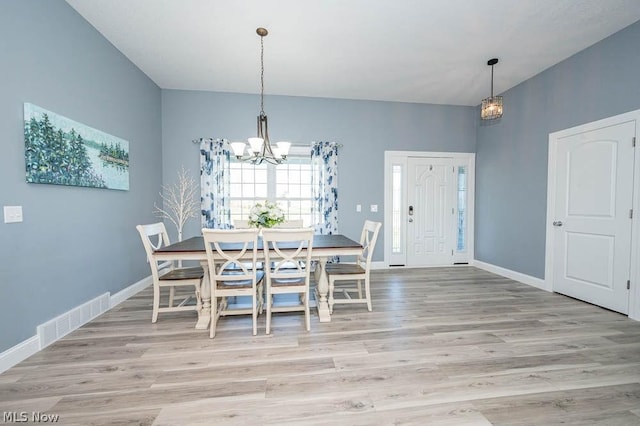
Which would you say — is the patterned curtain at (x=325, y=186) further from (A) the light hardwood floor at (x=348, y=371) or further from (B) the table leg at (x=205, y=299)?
(B) the table leg at (x=205, y=299)

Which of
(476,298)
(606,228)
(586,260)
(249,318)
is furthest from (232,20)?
(586,260)

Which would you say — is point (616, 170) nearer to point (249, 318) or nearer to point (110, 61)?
point (249, 318)

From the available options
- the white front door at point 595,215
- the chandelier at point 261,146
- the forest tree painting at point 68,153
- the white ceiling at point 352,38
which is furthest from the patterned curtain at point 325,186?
the white front door at point 595,215

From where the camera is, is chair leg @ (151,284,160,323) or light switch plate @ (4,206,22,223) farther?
chair leg @ (151,284,160,323)

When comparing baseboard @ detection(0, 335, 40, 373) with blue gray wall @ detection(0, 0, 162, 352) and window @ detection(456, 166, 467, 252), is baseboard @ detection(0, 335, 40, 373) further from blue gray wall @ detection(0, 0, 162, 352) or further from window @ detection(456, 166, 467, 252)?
window @ detection(456, 166, 467, 252)

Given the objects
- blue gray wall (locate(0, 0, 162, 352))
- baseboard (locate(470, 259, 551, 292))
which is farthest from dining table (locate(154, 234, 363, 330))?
baseboard (locate(470, 259, 551, 292))

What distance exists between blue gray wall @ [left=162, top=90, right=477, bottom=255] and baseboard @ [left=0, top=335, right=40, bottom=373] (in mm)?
2514

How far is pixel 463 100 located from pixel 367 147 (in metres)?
1.93

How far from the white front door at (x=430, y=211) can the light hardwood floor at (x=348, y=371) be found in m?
2.13

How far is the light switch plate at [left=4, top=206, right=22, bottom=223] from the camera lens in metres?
1.95

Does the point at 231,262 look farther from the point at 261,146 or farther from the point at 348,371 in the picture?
the point at 348,371

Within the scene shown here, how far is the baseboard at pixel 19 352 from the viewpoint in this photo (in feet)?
6.26
